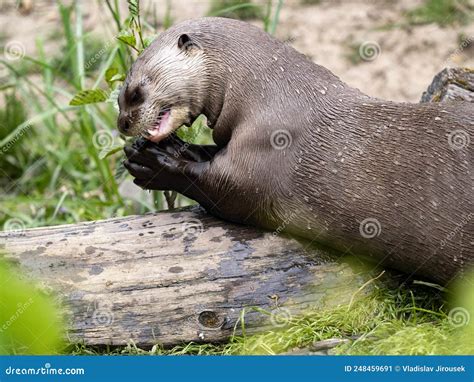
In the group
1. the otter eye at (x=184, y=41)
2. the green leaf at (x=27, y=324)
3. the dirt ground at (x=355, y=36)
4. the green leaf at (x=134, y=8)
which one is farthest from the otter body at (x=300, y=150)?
the dirt ground at (x=355, y=36)

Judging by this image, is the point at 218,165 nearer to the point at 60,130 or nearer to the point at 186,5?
the point at 60,130

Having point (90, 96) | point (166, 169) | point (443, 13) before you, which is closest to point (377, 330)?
point (166, 169)

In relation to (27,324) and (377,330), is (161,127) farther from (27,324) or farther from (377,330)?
(377,330)

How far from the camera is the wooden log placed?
10.2ft

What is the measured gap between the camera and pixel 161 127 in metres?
3.30

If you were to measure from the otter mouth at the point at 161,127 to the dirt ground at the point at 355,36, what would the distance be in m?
2.39

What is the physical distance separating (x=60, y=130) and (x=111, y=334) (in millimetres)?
2669

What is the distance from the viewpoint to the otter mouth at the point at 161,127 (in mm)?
3295

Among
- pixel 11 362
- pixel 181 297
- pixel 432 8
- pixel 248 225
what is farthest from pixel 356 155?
pixel 432 8

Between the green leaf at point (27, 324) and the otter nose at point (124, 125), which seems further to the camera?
the otter nose at point (124, 125)

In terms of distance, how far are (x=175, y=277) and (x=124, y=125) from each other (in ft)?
2.16

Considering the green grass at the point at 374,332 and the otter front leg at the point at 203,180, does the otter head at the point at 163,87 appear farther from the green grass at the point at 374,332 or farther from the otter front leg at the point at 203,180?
the green grass at the point at 374,332

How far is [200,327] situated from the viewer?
3.10 m

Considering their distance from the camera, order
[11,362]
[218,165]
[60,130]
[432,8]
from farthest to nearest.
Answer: [432,8] < [60,130] < [218,165] < [11,362]
